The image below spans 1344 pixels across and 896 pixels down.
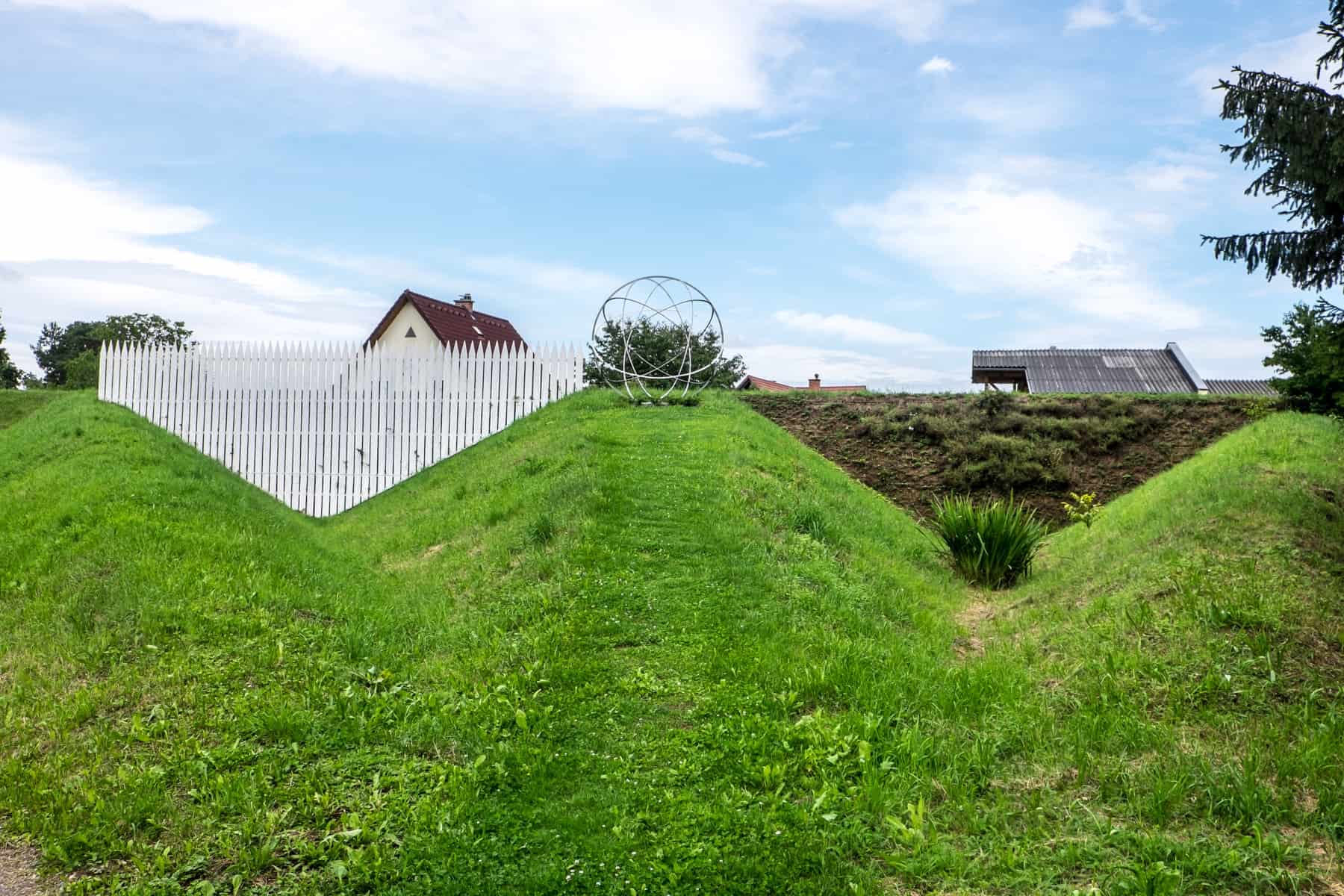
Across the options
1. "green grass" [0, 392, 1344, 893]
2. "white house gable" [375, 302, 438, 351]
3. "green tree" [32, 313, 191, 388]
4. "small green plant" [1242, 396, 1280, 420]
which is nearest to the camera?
"green grass" [0, 392, 1344, 893]

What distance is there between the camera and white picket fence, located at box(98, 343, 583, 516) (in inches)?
576

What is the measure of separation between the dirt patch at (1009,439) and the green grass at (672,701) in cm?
393

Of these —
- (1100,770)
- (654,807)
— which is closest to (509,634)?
(654,807)

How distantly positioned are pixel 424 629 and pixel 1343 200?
772 centimetres

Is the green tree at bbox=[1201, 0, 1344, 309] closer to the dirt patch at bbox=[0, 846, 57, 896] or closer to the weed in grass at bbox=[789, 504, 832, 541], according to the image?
the weed in grass at bbox=[789, 504, 832, 541]

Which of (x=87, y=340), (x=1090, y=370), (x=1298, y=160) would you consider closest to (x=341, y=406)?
(x=1298, y=160)

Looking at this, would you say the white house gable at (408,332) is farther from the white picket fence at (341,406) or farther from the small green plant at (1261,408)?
the small green plant at (1261,408)

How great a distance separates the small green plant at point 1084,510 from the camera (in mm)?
10664

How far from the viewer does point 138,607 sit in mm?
6340

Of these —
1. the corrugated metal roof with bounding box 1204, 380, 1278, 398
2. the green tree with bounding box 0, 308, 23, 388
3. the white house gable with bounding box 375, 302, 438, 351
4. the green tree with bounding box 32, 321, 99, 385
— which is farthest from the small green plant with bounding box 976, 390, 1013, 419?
A: the green tree with bounding box 32, 321, 99, 385

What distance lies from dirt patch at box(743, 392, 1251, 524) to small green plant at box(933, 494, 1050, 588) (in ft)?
11.5

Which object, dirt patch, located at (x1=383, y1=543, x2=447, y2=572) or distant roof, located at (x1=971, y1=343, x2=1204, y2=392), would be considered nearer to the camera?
dirt patch, located at (x1=383, y1=543, x2=447, y2=572)

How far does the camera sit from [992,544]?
29.0 ft

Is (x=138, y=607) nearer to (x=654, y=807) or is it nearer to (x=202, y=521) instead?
(x=202, y=521)
